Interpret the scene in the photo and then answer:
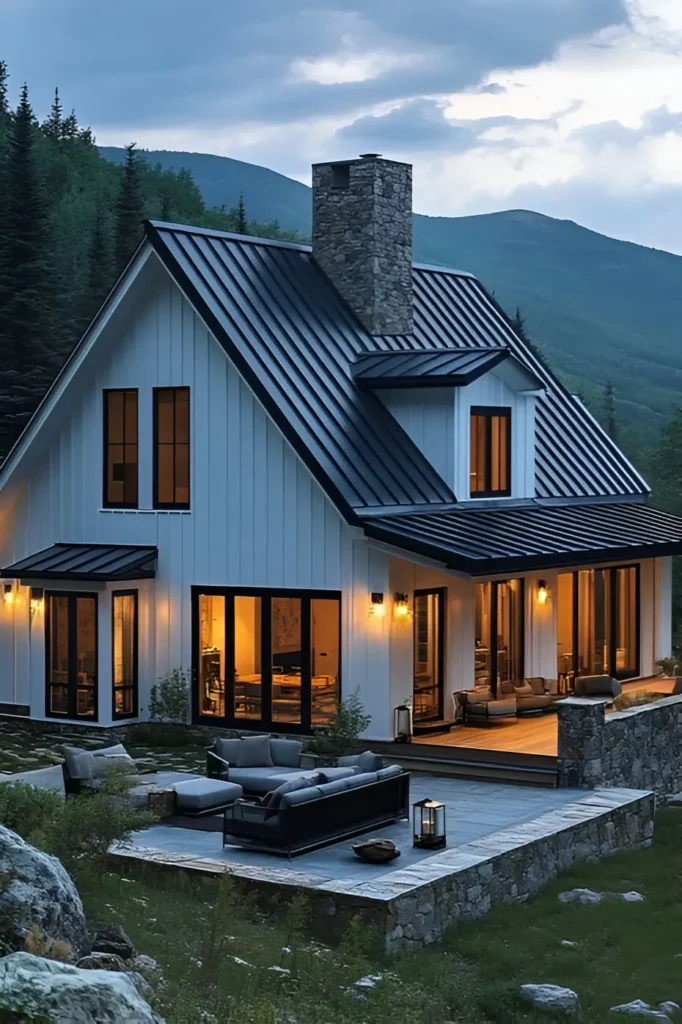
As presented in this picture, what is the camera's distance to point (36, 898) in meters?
9.14

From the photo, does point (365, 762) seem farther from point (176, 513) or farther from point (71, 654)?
point (71, 654)

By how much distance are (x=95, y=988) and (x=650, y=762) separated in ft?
44.9

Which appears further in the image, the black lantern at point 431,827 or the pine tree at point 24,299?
the pine tree at point 24,299

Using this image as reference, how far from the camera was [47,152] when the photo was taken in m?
83.4

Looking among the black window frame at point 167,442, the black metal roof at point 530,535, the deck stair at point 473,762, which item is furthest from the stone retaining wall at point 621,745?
the black window frame at point 167,442

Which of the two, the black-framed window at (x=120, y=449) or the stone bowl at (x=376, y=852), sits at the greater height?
the black-framed window at (x=120, y=449)

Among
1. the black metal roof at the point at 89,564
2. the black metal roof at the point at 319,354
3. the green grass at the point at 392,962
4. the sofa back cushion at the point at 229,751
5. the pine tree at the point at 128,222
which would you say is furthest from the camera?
the pine tree at the point at 128,222

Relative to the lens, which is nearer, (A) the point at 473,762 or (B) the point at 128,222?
(A) the point at 473,762

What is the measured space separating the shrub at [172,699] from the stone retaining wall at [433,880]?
6909mm

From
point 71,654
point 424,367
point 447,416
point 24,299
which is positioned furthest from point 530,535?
point 24,299

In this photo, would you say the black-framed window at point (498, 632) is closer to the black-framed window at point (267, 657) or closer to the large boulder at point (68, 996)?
the black-framed window at point (267, 657)

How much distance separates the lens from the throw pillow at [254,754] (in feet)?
57.5

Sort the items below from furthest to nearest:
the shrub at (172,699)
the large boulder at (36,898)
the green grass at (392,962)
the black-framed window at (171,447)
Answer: the black-framed window at (171,447)
the shrub at (172,699)
the green grass at (392,962)
the large boulder at (36,898)

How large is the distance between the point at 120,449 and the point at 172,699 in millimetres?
3881
